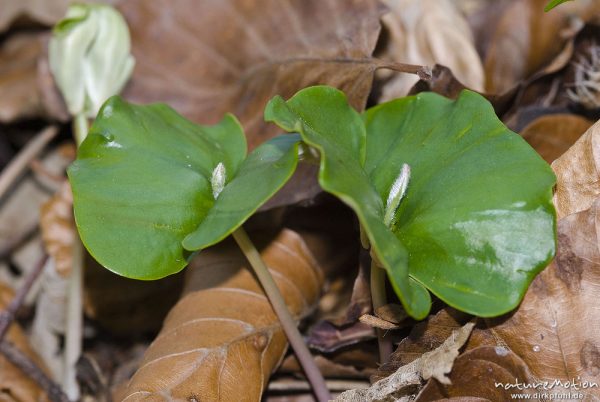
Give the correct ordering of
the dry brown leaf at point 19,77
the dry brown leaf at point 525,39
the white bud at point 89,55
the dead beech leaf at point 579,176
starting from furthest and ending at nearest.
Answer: the dry brown leaf at point 19,77
the dry brown leaf at point 525,39
the white bud at point 89,55
the dead beech leaf at point 579,176

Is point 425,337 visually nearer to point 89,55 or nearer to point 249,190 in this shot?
point 249,190

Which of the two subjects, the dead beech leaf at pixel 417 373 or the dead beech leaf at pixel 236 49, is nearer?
the dead beech leaf at pixel 417 373

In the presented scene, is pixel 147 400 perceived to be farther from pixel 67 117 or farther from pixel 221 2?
pixel 221 2

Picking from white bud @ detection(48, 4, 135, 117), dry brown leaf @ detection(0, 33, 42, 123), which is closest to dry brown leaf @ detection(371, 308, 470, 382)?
white bud @ detection(48, 4, 135, 117)

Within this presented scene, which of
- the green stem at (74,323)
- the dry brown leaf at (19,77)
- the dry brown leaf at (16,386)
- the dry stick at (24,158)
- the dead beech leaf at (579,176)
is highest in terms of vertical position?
the dead beech leaf at (579,176)

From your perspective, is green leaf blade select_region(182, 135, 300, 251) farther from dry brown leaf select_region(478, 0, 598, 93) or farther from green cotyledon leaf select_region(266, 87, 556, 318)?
dry brown leaf select_region(478, 0, 598, 93)

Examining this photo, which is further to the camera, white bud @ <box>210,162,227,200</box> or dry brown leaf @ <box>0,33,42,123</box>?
dry brown leaf @ <box>0,33,42,123</box>

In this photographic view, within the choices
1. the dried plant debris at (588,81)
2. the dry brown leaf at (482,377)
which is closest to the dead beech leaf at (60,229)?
the dry brown leaf at (482,377)

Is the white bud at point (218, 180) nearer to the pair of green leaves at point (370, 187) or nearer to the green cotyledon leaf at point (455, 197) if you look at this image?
the pair of green leaves at point (370, 187)
